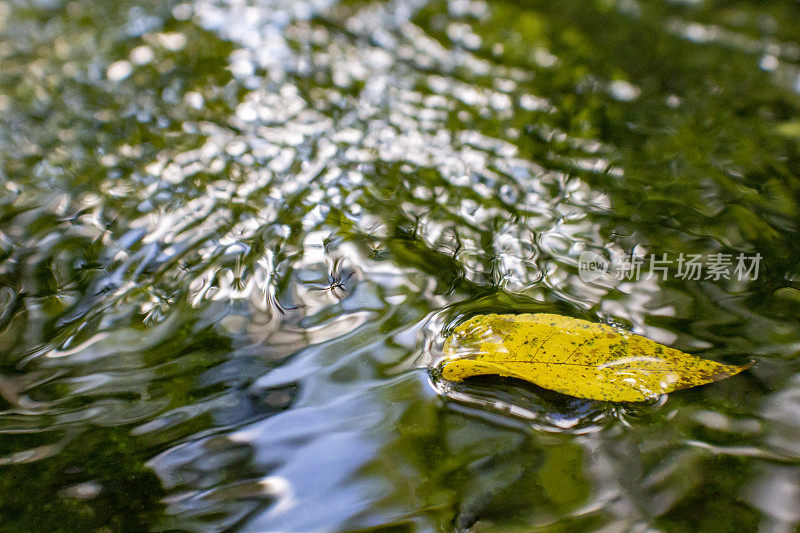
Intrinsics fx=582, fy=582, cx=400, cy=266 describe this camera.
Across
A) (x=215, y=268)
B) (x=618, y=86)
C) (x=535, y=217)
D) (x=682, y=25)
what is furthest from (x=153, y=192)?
(x=682, y=25)

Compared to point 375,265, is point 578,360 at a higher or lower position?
lower

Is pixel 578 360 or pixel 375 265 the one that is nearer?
pixel 578 360

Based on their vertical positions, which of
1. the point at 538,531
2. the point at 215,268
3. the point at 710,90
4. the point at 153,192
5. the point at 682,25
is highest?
the point at 682,25

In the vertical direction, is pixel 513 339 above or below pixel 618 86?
below

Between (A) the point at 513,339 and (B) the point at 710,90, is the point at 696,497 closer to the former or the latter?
(A) the point at 513,339
